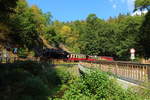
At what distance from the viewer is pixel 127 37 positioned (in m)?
39.3

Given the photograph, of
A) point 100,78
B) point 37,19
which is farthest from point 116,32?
point 100,78

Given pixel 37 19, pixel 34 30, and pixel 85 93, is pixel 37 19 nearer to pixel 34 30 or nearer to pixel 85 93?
pixel 34 30

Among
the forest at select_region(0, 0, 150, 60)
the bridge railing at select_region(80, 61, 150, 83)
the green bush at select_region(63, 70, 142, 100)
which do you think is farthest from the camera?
the forest at select_region(0, 0, 150, 60)

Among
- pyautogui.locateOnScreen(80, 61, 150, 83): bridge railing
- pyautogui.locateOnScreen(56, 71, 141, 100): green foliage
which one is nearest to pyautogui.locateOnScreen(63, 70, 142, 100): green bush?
pyautogui.locateOnScreen(56, 71, 141, 100): green foliage

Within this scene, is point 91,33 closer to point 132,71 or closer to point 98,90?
point 98,90

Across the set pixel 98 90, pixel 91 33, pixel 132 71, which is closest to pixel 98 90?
pixel 98 90

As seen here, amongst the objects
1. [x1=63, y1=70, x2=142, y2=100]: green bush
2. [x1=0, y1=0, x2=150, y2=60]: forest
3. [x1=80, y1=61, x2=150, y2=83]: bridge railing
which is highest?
[x1=0, y1=0, x2=150, y2=60]: forest

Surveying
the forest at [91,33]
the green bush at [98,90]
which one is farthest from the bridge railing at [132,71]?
the forest at [91,33]

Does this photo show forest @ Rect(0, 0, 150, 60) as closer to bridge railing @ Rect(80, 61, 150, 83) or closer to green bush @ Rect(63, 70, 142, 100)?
green bush @ Rect(63, 70, 142, 100)

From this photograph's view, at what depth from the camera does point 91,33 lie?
47062mm

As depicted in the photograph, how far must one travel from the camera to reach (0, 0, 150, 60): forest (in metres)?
27.8

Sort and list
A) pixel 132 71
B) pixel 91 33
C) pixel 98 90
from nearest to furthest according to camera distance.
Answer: pixel 132 71
pixel 98 90
pixel 91 33

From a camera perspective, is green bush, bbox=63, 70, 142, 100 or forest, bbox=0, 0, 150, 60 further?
forest, bbox=0, 0, 150, 60

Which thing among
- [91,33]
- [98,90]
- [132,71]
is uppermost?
[91,33]
